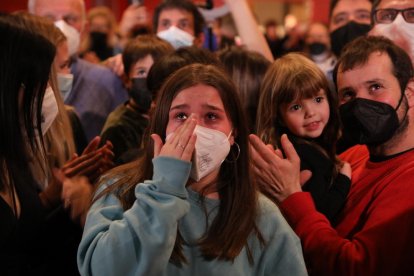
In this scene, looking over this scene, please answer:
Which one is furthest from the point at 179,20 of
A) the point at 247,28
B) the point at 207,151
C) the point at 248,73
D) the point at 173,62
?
the point at 207,151

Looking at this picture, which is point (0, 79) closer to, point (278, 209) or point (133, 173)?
point (133, 173)

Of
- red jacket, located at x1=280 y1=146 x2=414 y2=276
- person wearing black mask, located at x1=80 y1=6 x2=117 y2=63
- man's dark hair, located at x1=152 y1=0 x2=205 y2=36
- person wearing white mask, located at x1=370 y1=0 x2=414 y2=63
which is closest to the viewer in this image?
red jacket, located at x1=280 y1=146 x2=414 y2=276

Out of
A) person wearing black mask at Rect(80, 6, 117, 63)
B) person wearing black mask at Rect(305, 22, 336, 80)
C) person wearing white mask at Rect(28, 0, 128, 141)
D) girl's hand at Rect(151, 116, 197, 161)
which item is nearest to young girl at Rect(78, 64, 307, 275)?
girl's hand at Rect(151, 116, 197, 161)

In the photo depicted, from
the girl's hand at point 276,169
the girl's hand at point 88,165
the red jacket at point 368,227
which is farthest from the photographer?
the girl's hand at point 88,165

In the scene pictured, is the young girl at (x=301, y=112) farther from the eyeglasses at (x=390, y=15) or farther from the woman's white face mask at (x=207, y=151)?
the eyeglasses at (x=390, y=15)

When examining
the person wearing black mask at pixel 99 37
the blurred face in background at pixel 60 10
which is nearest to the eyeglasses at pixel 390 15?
the blurred face in background at pixel 60 10

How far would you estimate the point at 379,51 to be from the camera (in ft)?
8.06

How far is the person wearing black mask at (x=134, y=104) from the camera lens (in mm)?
3238

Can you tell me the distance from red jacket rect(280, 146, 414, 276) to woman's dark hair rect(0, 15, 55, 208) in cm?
100

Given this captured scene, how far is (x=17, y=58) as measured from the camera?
203 centimetres

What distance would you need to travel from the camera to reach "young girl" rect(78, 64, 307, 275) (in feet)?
5.84

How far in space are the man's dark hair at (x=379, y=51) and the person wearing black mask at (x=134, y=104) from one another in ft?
3.49

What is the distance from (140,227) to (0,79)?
0.71m

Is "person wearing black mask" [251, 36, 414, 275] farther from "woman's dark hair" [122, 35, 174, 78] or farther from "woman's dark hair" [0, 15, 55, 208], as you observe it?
"woman's dark hair" [122, 35, 174, 78]
